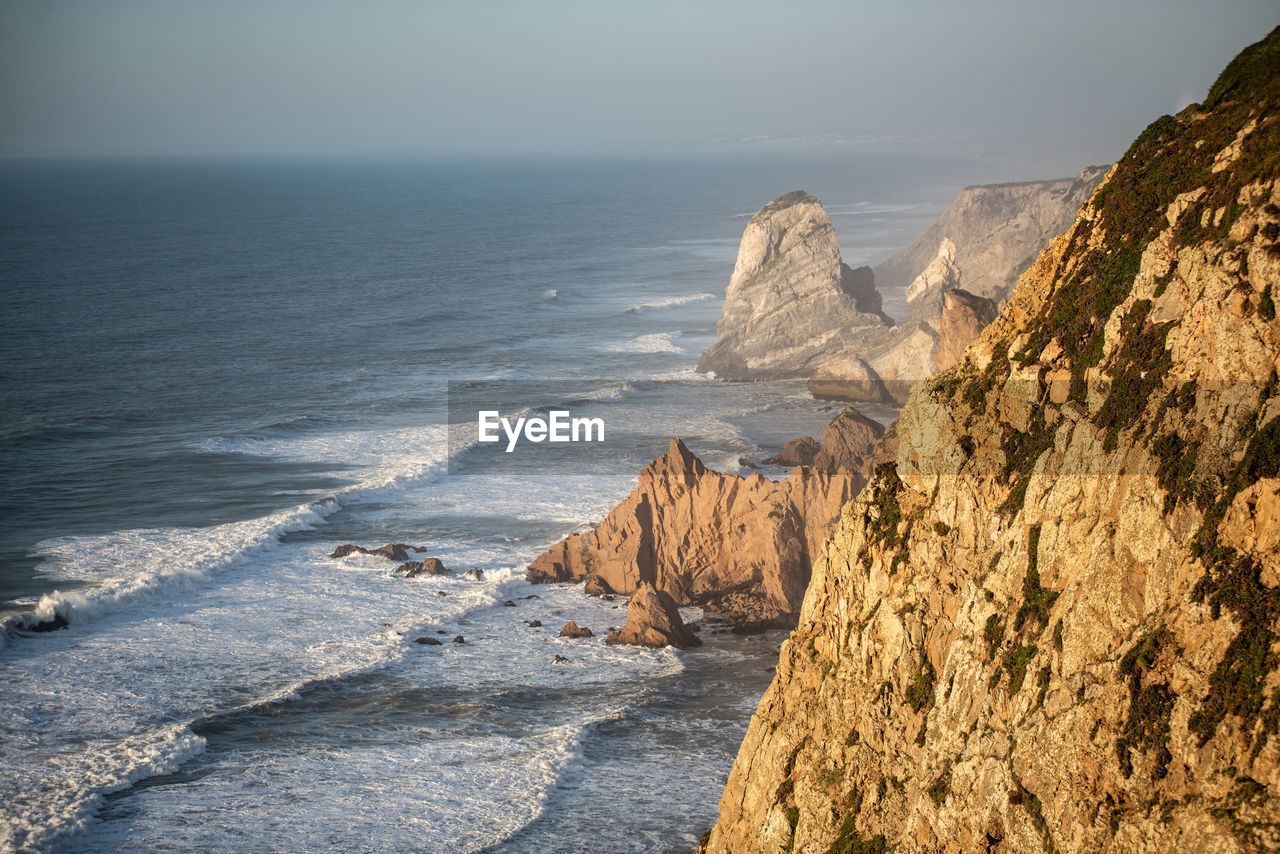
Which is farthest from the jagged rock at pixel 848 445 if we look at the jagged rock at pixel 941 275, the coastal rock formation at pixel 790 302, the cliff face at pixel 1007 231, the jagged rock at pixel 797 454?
the cliff face at pixel 1007 231

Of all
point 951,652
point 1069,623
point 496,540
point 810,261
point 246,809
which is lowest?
point 246,809

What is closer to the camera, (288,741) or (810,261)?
(288,741)

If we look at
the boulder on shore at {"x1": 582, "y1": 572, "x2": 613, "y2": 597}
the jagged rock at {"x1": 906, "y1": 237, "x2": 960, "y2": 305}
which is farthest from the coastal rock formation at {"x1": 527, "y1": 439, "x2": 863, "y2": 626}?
the jagged rock at {"x1": 906, "y1": 237, "x2": 960, "y2": 305}

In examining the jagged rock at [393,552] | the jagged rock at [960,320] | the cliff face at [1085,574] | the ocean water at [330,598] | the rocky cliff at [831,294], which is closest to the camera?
the cliff face at [1085,574]

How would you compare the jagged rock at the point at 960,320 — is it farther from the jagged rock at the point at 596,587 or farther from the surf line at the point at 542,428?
the surf line at the point at 542,428

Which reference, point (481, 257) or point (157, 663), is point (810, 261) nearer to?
point (157, 663)

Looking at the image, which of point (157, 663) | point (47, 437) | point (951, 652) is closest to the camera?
point (951, 652)

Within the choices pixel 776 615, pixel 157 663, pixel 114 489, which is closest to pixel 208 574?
pixel 157 663

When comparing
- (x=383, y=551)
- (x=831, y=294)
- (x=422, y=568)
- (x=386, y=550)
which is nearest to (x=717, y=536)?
(x=422, y=568)
